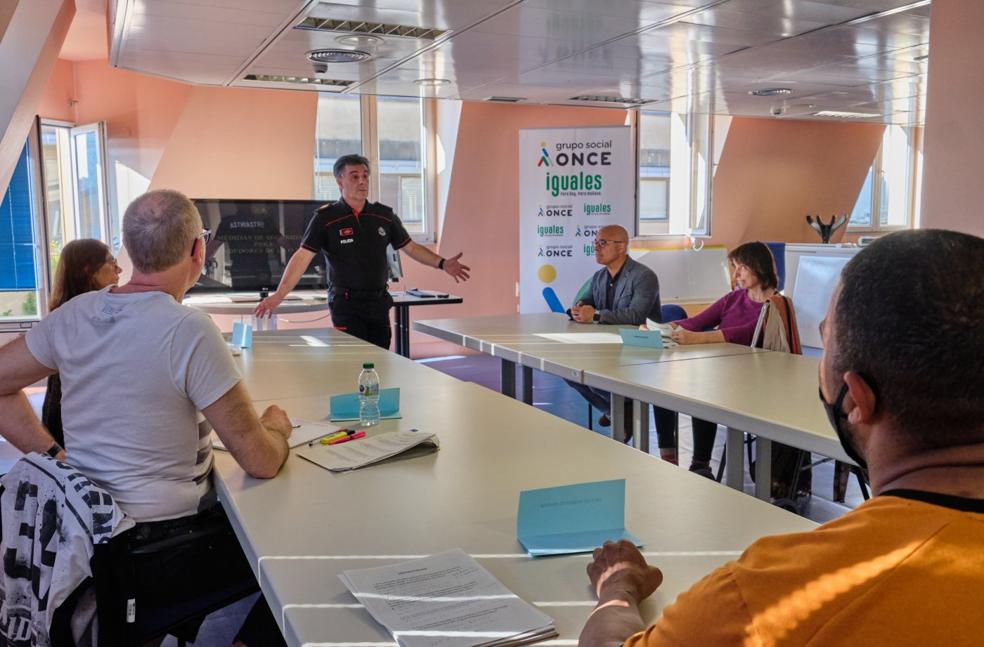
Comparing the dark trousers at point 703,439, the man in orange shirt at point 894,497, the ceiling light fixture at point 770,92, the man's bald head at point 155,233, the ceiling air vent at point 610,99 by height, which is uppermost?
the ceiling light fixture at point 770,92

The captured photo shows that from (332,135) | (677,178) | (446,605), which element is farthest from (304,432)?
(677,178)

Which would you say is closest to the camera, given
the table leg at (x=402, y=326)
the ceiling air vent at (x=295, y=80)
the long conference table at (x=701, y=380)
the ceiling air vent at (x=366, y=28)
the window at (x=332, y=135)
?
the long conference table at (x=701, y=380)

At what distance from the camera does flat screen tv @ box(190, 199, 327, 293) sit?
592 centimetres

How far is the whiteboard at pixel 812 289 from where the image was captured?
8.10 m

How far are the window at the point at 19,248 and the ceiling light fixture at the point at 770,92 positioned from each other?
6524 millimetres

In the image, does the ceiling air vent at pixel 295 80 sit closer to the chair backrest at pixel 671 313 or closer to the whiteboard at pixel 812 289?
the chair backrest at pixel 671 313

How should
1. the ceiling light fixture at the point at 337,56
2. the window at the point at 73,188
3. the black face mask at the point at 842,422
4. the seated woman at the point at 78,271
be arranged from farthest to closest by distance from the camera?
1. the window at the point at 73,188
2. the ceiling light fixture at the point at 337,56
3. the seated woman at the point at 78,271
4. the black face mask at the point at 842,422

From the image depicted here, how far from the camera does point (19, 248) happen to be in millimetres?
7633

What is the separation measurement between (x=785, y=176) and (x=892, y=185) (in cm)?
260

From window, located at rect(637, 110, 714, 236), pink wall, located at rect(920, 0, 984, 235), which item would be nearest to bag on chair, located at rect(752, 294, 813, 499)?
pink wall, located at rect(920, 0, 984, 235)

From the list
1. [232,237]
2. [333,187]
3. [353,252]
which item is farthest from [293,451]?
[333,187]

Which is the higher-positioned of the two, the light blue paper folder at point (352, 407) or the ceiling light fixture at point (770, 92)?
the ceiling light fixture at point (770, 92)

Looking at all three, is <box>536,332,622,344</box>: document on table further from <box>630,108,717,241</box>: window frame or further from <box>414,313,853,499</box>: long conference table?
<box>630,108,717,241</box>: window frame

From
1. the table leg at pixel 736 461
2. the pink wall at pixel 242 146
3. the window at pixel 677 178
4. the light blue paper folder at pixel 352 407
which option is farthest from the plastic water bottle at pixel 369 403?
the window at pixel 677 178
